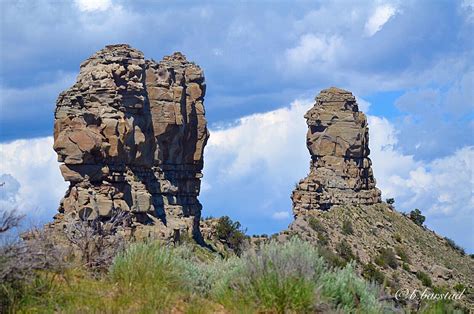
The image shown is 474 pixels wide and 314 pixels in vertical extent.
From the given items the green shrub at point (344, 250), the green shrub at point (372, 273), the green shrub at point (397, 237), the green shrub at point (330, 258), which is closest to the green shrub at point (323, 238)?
the green shrub at point (344, 250)

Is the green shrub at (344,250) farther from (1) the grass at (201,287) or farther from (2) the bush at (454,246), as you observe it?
(1) the grass at (201,287)

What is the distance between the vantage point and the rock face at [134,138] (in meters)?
53.7

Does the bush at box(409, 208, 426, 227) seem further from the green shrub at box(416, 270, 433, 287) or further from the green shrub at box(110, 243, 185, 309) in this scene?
the green shrub at box(110, 243, 185, 309)

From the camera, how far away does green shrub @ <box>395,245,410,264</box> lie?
7847 cm

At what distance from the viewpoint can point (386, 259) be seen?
251 feet

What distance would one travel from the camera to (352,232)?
81.9 metres

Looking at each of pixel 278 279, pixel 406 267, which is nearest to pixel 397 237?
pixel 406 267

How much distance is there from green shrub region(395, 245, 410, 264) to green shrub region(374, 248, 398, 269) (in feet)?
2.97

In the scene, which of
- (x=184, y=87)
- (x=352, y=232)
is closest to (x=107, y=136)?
(x=184, y=87)

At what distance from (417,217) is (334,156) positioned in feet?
51.3

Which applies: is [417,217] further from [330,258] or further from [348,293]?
[348,293]

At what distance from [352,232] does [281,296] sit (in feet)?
222

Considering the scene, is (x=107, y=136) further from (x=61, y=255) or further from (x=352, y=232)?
(x=61, y=255)

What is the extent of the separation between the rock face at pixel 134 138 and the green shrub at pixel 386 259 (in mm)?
16111
